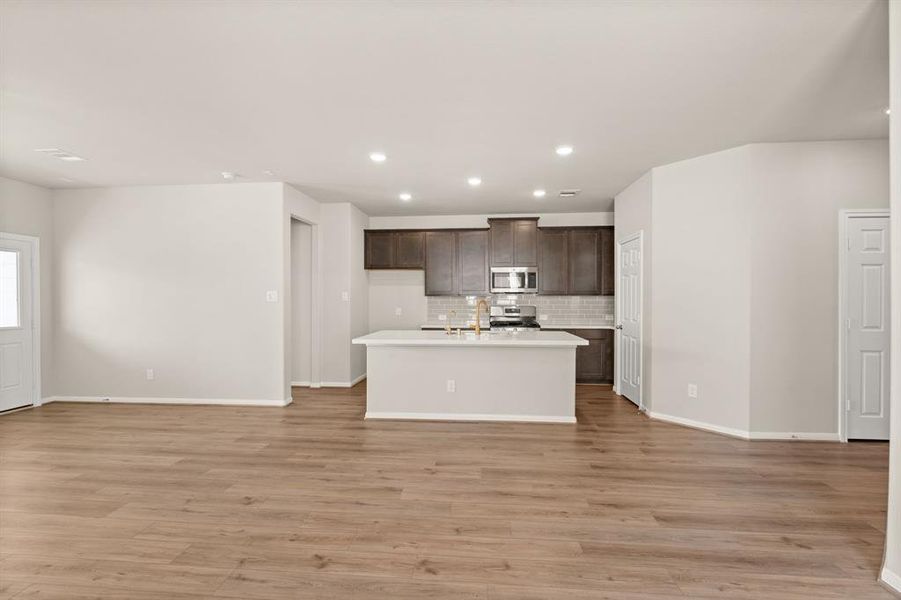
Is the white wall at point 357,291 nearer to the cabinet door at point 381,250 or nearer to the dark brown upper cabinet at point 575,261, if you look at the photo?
the cabinet door at point 381,250

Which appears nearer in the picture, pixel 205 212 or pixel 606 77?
pixel 606 77

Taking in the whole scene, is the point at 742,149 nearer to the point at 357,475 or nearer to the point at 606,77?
the point at 606,77

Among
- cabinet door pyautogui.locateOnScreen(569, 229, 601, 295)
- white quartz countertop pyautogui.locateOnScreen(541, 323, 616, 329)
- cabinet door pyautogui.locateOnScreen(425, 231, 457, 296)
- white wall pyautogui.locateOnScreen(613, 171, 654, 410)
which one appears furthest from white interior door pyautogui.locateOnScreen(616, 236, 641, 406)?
cabinet door pyautogui.locateOnScreen(425, 231, 457, 296)

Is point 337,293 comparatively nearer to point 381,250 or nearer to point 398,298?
point 381,250

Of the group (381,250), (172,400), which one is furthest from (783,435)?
(172,400)

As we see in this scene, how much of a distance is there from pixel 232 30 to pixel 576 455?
377 cm

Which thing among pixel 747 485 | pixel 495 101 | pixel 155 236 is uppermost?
pixel 495 101

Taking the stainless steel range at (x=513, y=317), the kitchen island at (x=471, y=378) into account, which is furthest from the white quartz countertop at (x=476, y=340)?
the stainless steel range at (x=513, y=317)

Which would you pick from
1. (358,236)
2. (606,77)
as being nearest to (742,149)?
(606,77)

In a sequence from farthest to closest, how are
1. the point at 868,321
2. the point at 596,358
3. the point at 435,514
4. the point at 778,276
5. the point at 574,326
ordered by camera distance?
the point at 574,326, the point at 596,358, the point at 778,276, the point at 868,321, the point at 435,514

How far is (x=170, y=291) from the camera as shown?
18.7 feet

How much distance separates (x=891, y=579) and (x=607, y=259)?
536 centimetres

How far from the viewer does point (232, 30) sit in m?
2.35

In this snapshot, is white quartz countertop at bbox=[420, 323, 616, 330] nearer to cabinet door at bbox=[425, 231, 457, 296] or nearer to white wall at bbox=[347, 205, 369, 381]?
cabinet door at bbox=[425, 231, 457, 296]
